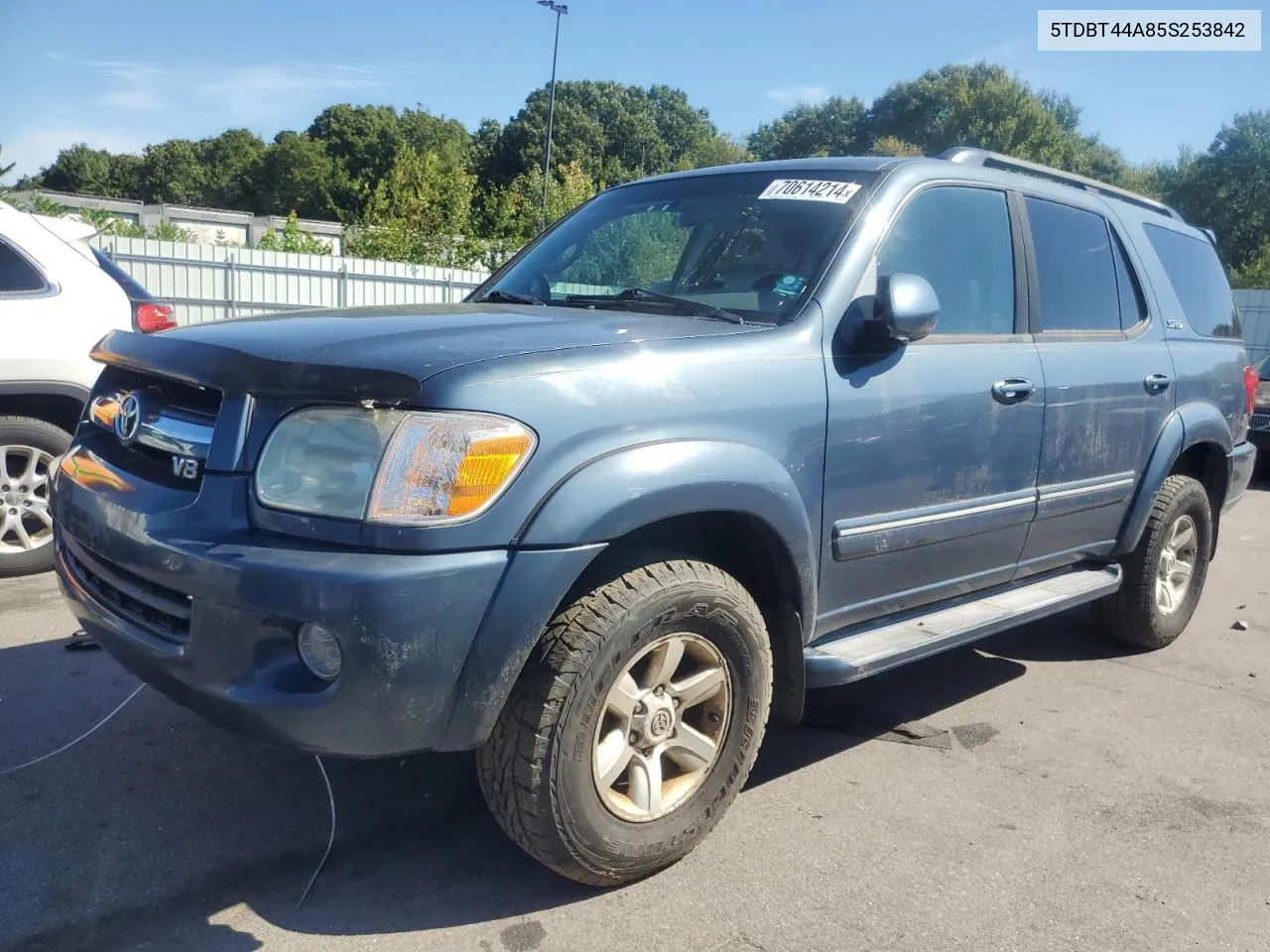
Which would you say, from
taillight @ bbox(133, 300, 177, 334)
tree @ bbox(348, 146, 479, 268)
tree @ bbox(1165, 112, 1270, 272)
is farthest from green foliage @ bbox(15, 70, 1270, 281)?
taillight @ bbox(133, 300, 177, 334)

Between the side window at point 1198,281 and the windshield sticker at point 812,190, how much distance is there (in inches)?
80.9

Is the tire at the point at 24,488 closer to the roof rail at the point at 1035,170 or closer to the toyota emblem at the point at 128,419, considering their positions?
the toyota emblem at the point at 128,419

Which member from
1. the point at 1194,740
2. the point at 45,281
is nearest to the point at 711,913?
the point at 1194,740

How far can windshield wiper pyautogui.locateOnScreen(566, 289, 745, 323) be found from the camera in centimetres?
302

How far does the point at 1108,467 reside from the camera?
4055 mm

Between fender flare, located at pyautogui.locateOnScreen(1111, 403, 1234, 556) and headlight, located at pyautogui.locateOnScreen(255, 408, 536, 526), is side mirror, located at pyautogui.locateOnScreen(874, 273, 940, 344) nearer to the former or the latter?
headlight, located at pyautogui.locateOnScreen(255, 408, 536, 526)

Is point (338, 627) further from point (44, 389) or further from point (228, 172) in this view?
point (228, 172)

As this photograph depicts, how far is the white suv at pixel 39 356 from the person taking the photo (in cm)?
493

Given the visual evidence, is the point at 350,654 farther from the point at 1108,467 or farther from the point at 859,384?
the point at 1108,467

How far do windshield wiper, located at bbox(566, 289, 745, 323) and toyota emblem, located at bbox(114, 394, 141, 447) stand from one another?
137cm

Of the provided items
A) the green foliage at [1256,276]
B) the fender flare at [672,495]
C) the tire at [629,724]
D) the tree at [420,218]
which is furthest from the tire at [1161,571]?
the green foliage at [1256,276]

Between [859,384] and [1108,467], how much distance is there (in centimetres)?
161

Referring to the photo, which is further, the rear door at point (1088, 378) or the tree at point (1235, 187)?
the tree at point (1235, 187)

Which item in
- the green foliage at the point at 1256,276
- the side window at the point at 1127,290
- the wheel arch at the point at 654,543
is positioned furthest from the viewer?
the green foliage at the point at 1256,276
